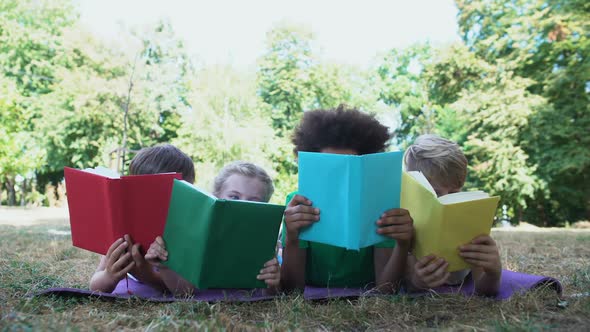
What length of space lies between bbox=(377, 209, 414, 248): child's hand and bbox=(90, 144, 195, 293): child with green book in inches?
41.5

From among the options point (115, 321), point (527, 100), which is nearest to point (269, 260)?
point (115, 321)

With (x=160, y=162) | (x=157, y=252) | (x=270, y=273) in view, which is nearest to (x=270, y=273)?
(x=270, y=273)

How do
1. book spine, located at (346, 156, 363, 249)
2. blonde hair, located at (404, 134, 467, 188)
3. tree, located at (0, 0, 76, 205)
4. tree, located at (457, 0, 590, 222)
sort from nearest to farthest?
1. book spine, located at (346, 156, 363, 249)
2. blonde hair, located at (404, 134, 467, 188)
3. tree, located at (457, 0, 590, 222)
4. tree, located at (0, 0, 76, 205)

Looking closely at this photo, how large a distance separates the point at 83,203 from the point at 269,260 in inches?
34.9

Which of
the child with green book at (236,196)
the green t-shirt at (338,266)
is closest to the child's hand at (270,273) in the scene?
the child with green book at (236,196)

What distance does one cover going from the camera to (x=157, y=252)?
1.96m

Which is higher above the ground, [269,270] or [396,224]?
[396,224]

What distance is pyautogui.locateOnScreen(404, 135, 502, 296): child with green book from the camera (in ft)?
6.18

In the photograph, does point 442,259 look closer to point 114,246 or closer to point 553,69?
point 114,246

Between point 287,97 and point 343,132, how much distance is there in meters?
20.1

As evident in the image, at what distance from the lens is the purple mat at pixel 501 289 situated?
6.70ft

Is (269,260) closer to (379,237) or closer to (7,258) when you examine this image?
(379,237)

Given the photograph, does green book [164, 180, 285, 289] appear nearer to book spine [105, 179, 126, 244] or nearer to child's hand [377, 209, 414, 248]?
book spine [105, 179, 126, 244]

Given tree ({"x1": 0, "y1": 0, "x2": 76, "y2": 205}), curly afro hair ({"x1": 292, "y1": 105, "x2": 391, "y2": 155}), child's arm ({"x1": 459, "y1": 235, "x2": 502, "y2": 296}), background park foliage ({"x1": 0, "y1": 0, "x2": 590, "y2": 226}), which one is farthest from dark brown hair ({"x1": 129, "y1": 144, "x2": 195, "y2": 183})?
tree ({"x1": 0, "y1": 0, "x2": 76, "y2": 205})
